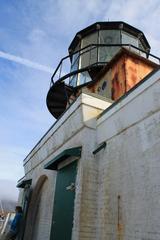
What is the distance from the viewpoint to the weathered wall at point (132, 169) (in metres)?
3.42

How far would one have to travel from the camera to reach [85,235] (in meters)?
4.30

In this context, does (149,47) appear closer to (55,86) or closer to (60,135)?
(55,86)

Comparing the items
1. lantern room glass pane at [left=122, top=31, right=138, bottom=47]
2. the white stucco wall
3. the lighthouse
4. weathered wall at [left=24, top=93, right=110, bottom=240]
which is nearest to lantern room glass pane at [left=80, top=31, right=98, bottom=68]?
the lighthouse

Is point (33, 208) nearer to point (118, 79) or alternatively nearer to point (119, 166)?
point (119, 166)

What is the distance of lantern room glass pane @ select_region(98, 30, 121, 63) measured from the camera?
12.1m

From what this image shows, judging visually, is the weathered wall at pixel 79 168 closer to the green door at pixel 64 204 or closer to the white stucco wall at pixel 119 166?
the white stucco wall at pixel 119 166

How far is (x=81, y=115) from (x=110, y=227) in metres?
2.62

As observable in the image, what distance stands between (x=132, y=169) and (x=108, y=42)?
1063 centimetres

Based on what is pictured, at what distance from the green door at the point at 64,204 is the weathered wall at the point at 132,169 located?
76 centimetres

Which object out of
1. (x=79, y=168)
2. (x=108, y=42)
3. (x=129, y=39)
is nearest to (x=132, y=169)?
(x=79, y=168)

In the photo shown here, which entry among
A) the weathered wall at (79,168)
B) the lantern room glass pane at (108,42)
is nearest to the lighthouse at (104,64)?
the lantern room glass pane at (108,42)

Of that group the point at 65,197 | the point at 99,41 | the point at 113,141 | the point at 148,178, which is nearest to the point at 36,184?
the point at 65,197

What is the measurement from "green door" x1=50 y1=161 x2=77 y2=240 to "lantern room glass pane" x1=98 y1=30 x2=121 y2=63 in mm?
7861

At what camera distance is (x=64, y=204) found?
A: 5.39 m
